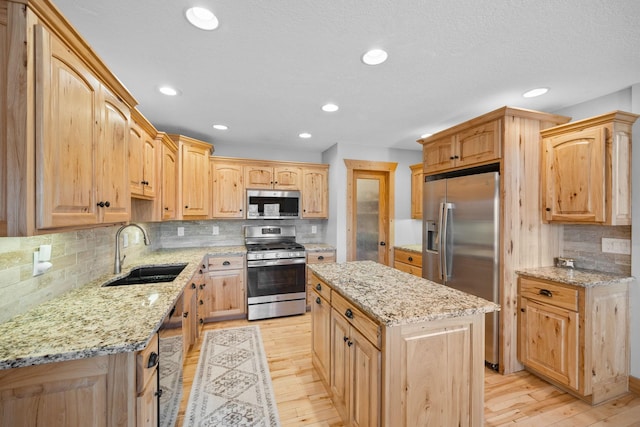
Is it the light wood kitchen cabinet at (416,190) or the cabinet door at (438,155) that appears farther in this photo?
the light wood kitchen cabinet at (416,190)

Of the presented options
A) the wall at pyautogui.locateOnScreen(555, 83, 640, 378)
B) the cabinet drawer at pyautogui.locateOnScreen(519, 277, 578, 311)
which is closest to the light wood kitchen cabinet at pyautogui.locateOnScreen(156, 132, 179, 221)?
the cabinet drawer at pyautogui.locateOnScreen(519, 277, 578, 311)

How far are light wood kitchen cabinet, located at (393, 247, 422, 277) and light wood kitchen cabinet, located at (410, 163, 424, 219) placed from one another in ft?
2.30

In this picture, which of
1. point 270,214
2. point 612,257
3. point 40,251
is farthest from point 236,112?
point 612,257

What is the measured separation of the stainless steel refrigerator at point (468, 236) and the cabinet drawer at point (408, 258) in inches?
20.7

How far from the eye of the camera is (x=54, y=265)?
1.56 meters

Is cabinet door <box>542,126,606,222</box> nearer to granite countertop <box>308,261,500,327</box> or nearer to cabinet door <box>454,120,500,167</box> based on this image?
cabinet door <box>454,120,500,167</box>

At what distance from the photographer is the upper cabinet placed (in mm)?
916

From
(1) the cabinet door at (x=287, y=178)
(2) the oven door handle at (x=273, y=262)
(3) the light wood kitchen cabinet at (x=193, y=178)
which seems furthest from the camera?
(1) the cabinet door at (x=287, y=178)

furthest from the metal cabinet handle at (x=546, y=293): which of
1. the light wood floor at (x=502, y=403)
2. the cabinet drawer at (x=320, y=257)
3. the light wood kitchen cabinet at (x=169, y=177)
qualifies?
the light wood kitchen cabinet at (x=169, y=177)

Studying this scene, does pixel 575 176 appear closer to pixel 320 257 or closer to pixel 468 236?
pixel 468 236

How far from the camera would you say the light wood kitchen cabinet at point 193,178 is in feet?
10.4

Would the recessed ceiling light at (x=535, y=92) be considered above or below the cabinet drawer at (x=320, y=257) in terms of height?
above

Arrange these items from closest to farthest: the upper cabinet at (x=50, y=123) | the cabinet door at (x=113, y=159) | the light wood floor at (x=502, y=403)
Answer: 1. the upper cabinet at (x=50, y=123)
2. the cabinet door at (x=113, y=159)
3. the light wood floor at (x=502, y=403)

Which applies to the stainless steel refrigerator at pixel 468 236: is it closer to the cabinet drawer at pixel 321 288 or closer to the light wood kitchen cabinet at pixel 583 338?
the light wood kitchen cabinet at pixel 583 338
